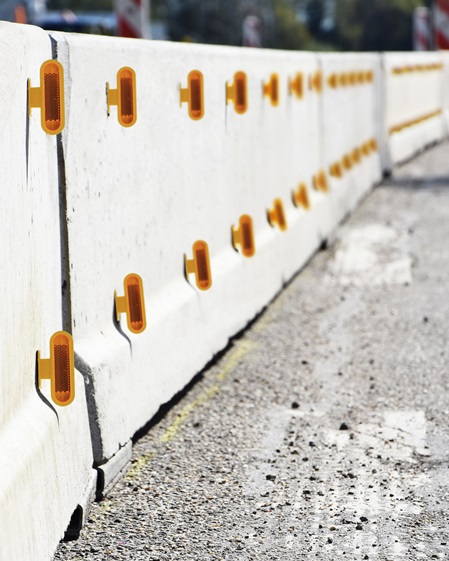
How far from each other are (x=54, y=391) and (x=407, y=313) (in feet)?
13.8

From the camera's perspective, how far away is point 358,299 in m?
8.80

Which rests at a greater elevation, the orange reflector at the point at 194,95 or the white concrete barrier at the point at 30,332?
the orange reflector at the point at 194,95

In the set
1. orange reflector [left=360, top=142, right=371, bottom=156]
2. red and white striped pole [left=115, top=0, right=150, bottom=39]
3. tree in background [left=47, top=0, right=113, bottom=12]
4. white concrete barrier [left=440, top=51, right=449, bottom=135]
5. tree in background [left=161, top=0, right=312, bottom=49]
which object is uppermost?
tree in background [left=47, top=0, right=113, bottom=12]

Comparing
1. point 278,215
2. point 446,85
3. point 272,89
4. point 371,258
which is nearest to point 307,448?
point 278,215

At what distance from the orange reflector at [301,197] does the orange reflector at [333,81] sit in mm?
1661

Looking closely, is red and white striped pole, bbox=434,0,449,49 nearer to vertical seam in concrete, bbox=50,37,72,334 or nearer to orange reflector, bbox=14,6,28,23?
orange reflector, bbox=14,6,28,23

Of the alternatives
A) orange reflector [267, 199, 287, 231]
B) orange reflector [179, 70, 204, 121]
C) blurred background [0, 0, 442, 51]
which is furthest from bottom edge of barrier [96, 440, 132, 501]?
blurred background [0, 0, 442, 51]

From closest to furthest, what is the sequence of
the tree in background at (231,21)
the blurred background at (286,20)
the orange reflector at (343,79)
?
the orange reflector at (343,79) < the tree in background at (231,21) < the blurred background at (286,20)

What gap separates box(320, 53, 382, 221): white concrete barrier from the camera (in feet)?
38.0

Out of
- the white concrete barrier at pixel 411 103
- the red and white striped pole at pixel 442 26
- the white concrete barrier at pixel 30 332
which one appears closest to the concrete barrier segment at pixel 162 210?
the white concrete barrier at pixel 30 332

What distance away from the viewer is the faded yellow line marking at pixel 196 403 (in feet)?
17.4

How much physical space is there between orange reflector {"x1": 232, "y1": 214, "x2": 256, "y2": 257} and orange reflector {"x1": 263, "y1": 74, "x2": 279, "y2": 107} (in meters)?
1.12

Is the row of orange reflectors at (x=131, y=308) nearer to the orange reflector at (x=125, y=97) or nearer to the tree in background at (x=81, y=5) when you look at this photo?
the orange reflector at (x=125, y=97)

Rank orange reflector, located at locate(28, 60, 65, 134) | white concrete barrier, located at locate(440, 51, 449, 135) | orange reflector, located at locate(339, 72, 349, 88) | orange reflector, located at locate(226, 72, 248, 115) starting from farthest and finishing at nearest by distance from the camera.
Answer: white concrete barrier, located at locate(440, 51, 449, 135) < orange reflector, located at locate(339, 72, 349, 88) < orange reflector, located at locate(226, 72, 248, 115) < orange reflector, located at locate(28, 60, 65, 134)
